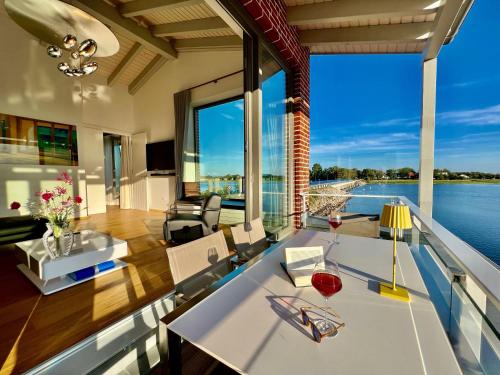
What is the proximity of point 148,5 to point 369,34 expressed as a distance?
11.3 ft

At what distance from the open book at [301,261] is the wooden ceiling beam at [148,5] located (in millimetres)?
3856

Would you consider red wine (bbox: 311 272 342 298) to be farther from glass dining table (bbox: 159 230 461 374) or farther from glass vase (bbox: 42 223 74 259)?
glass vase (bbox: 42 223 74 259)

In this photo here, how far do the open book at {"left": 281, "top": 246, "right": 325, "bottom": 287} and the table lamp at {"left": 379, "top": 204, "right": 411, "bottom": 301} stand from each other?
10.1 inches

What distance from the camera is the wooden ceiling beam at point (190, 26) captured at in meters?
3.89

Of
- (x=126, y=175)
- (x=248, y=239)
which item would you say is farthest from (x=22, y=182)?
(x=248, y=239)

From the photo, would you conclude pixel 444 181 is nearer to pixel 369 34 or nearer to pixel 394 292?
pixel 369 34

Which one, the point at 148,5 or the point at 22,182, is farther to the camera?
the point at 22,182

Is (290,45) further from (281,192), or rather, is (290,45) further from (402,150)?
(402,150)

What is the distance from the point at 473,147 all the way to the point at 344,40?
225cm

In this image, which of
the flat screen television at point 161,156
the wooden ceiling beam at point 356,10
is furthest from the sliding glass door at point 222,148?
the wooden ceiling beam at point 356,10

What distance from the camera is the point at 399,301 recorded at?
81 centimetres

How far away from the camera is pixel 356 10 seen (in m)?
2.44

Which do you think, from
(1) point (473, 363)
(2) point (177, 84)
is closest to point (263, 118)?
(1) point (473, 363)

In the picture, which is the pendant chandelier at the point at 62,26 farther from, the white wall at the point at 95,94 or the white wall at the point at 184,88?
the white wall at the point at 95,94
